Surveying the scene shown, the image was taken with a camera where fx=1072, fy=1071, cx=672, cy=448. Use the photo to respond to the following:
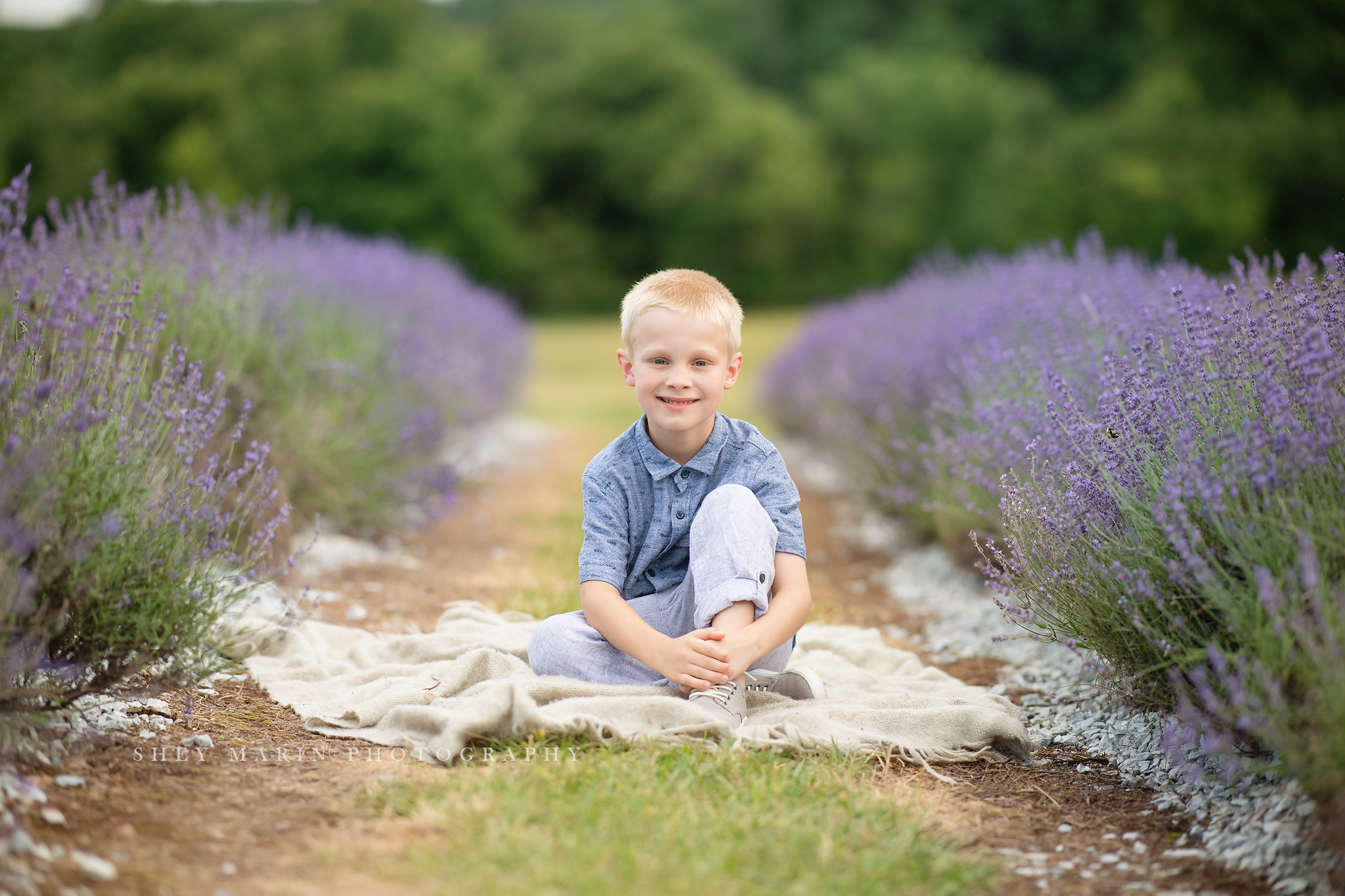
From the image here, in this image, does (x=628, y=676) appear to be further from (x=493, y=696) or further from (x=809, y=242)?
(x=809, y=242)

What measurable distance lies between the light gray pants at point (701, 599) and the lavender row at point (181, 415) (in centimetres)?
78

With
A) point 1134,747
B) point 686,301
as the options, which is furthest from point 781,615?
point 1134,747

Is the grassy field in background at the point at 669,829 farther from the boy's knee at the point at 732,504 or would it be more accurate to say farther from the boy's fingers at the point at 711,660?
the boy's knee at the point at 732,504

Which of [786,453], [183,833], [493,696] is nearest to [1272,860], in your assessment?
[493,696]

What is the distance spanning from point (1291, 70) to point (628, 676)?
21607 millimetres

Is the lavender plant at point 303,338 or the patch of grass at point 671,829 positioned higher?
the lavender plant at point 303,338

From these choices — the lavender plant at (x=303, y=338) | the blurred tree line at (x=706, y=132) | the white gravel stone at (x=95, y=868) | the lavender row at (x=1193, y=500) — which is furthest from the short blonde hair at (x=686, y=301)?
the blurred tree line at (x=706, y=132)

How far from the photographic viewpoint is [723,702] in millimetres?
2586

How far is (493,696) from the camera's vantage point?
8.21 ft

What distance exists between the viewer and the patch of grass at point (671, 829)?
6.19 feet

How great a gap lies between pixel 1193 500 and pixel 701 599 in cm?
112

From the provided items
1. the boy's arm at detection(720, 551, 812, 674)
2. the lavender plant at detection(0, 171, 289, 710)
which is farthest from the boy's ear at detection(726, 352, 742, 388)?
the lavender plant at detection(0, 171, 289, 710)

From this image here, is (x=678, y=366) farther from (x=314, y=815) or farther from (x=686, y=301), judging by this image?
(x=314, y=815)

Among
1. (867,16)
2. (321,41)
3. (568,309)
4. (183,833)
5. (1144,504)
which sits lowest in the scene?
(183,833)
